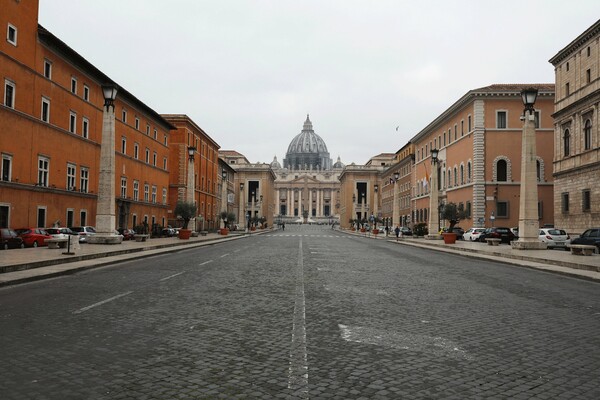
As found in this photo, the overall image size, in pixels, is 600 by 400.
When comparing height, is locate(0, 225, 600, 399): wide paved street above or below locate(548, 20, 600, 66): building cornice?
below

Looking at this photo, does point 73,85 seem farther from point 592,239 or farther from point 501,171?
point 501,171

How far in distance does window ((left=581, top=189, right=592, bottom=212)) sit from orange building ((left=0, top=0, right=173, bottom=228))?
38842mm

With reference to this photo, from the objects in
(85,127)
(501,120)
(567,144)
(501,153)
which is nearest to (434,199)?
(567,144)

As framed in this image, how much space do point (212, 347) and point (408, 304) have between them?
4684mm

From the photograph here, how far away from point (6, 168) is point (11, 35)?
8.13 m

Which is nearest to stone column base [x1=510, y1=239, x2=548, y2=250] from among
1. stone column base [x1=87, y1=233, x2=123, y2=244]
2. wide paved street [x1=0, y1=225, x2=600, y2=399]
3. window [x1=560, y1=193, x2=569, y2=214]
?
wide paved street [x1=0, y1=225, x2=600, y2=399]

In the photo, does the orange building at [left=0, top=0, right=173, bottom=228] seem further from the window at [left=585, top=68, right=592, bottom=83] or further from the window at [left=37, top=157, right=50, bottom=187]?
the window at [left=585, top=68, right=592, bottom=83]

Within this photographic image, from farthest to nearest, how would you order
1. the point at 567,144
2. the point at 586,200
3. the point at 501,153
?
the point at 501,153 < the point at 567,144 < the point at 586,200

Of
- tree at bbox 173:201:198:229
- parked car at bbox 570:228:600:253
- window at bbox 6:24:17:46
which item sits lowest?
parked car at bbox 570:228:600:253

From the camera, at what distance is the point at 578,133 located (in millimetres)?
41406

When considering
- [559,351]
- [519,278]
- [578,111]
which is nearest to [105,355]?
[559,351]

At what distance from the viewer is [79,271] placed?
1647cm

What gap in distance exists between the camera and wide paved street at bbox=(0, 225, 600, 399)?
16.0 feet

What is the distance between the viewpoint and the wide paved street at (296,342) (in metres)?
4.89
